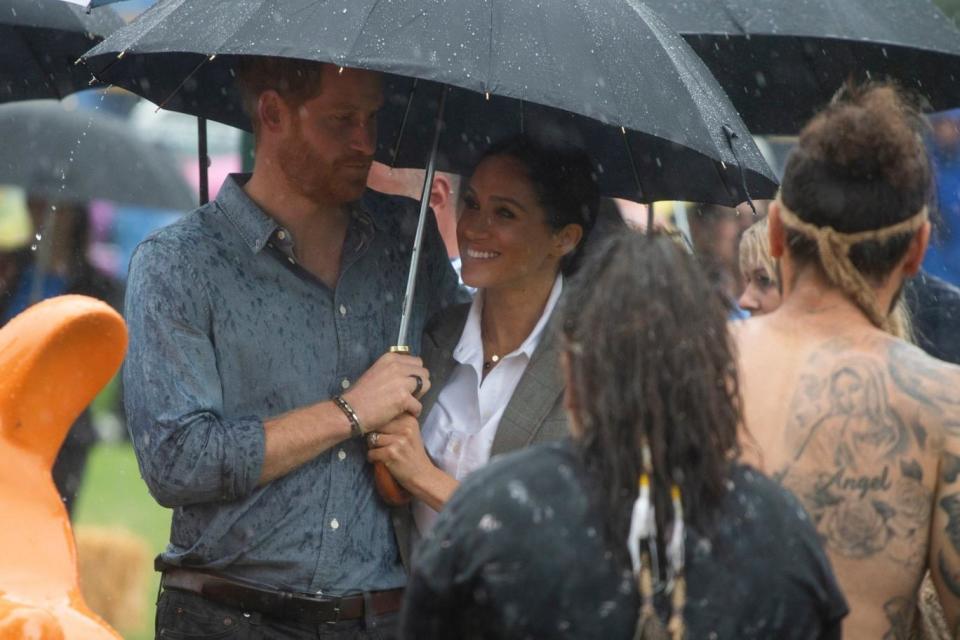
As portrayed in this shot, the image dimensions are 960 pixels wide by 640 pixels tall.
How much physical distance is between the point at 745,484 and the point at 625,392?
269mm

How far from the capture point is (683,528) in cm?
255

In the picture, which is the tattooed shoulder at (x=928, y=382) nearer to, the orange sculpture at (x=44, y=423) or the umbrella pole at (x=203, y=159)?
the orange sculpture at (x=44, y=423)

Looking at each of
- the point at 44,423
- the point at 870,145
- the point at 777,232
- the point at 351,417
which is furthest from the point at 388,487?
the point at 870,145

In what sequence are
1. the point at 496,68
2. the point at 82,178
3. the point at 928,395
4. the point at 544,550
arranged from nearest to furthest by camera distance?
the point at 544,550
the point at 928,395
the point at 496,68
the point at 82,178

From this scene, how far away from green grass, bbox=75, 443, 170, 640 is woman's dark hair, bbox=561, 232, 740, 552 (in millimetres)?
5296

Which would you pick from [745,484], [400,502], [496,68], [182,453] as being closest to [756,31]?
[496,68]

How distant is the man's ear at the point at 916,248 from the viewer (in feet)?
10.8

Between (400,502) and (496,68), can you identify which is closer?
(496,68)

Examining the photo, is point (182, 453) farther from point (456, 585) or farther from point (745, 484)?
point (745, 484)

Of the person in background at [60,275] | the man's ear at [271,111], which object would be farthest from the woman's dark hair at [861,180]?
the person in background at [60,275]

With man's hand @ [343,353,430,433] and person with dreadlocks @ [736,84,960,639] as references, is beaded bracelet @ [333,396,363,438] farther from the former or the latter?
person with dreadlocks @ [736,84,960,639]

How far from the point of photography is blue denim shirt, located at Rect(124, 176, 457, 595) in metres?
3.78

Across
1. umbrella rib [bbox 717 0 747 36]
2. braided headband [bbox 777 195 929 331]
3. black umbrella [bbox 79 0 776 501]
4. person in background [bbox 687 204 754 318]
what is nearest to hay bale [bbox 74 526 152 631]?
person in background [bbox 687 204 754 318]

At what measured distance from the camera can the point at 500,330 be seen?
14.1 ft
